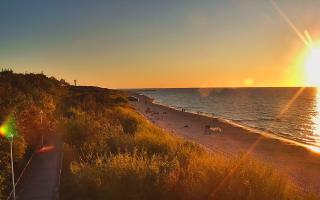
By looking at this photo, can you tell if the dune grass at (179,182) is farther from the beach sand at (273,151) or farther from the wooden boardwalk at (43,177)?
the beach sand at (273,151)

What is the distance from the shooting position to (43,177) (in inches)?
432

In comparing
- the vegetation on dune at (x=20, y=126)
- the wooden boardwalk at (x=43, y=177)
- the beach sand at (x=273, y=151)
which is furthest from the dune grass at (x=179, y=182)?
the beach sand at (x=273, y=151)

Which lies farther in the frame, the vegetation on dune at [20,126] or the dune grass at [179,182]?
the vegetation on dune at [20,126]

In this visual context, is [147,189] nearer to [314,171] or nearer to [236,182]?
[236,182]

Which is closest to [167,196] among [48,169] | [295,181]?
[48,169]

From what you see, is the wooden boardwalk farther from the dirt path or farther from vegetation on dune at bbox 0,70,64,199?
vegetation on dune at bbox 0,70,64,199

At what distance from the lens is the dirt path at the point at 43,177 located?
372 inches

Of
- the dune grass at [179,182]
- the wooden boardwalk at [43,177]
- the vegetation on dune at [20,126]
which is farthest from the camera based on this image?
the vegetation on dune at [20,126]

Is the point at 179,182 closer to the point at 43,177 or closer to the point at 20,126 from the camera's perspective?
the point at 43,177

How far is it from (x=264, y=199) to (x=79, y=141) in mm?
9995

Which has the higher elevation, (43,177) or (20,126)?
(20,126)

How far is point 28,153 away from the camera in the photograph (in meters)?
13.7

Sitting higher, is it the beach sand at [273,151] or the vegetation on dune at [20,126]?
the vegetation on dune at [20,126]

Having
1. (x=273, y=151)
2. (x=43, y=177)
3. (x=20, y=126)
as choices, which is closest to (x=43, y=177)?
(x=43, y=177)
